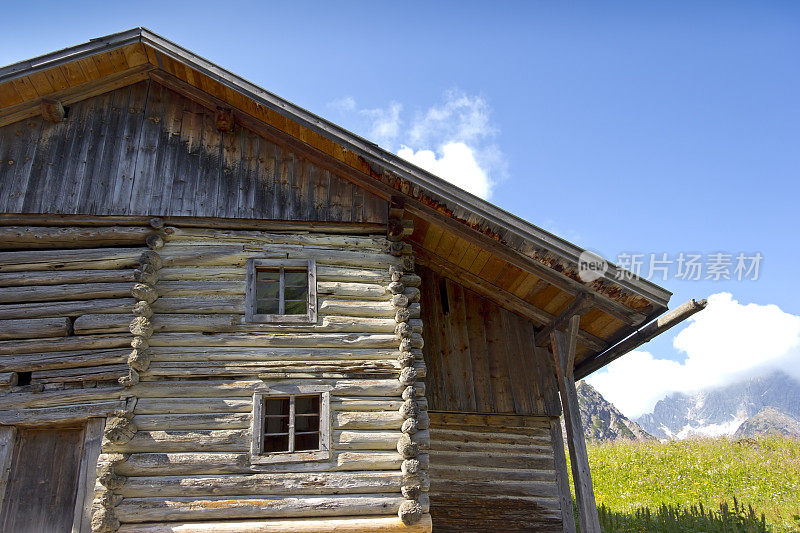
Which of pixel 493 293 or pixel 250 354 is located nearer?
pixel 250 354

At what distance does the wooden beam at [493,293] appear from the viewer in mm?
10992

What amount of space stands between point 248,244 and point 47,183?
3353mm

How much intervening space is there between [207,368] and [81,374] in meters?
1.75

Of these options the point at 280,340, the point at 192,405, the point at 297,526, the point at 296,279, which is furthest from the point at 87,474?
the point at 296,279

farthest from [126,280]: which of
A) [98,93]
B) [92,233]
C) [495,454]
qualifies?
[495,454]

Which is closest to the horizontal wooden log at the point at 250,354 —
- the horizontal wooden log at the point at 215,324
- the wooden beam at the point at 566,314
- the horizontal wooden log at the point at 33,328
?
the horizontal wooden log at the point at 215,324

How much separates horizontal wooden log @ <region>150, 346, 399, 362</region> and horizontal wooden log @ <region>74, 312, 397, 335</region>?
0.30 meters

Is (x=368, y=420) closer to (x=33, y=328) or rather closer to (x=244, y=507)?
(x=244, y=507)

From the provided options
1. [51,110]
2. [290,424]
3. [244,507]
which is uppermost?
[51,110]

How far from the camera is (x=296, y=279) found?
9211mm

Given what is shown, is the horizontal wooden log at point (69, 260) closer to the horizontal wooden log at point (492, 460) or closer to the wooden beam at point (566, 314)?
the horizontal wooden log at point (492, 460)

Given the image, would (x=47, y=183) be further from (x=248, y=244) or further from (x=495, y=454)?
(x=495, y=454)

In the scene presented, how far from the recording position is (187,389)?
814 centimetres

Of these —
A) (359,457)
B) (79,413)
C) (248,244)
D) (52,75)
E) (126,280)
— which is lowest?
(359,457)
